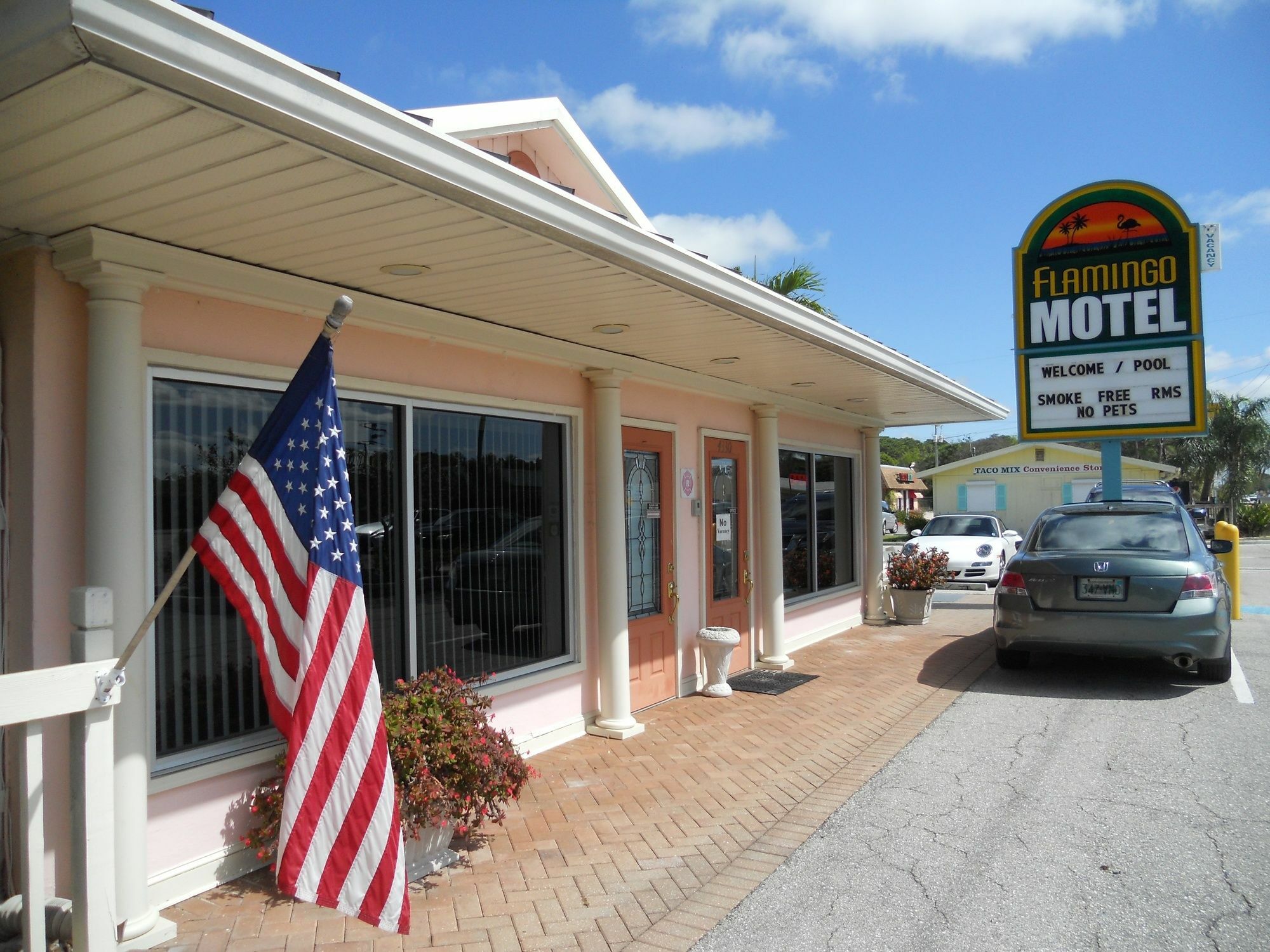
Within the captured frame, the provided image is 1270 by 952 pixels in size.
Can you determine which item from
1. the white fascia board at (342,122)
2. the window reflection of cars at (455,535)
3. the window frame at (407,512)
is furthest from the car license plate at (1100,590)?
the window reflection of cars at (455,535)

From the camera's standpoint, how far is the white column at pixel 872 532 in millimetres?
12258

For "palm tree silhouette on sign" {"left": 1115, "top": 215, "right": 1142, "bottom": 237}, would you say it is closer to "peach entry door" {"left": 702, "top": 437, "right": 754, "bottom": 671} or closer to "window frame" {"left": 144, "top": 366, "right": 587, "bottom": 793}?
"peach entry door" {"left": 702, "top": 437, "right": 754, "bottom": 671}

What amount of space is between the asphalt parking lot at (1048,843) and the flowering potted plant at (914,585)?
5074 millimetres

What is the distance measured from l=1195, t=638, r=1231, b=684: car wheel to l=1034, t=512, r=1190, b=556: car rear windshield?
0.88 metres

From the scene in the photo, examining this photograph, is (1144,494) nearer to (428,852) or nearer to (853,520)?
(853,520)

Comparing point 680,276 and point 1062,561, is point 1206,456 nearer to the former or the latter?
point 1062,561

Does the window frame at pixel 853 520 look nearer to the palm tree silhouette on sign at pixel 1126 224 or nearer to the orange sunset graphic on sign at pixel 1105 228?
the orange sunset graphic on sign at pixel 1105 228

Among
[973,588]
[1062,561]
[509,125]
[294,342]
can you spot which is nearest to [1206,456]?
[973,588]

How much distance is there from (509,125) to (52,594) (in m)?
5.36

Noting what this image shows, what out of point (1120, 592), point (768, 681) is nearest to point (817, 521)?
point (768, 681)

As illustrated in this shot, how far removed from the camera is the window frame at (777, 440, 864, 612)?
10.4 meters

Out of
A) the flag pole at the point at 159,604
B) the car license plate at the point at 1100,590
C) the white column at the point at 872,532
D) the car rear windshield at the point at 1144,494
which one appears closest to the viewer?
the flag pole at the point at 159,604

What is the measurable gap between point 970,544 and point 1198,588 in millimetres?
11378

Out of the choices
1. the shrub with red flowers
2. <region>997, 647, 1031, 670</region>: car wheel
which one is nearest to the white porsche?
the shrub with red flowers
